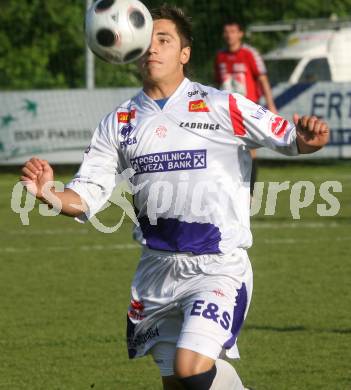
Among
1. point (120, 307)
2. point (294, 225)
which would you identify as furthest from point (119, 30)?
point (294, 225)

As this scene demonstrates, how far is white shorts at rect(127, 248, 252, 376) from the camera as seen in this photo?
4.64m

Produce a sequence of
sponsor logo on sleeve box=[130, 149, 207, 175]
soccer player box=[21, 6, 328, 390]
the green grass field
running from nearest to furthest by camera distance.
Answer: soccer player box=[21, 6, 328, 390], sponsor logo on sleeve box=[130, 149, 207, 175], the green grass field

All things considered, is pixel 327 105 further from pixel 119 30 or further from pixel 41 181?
pixel 41 181

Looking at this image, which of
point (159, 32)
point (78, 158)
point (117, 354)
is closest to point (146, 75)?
point (159, 32)

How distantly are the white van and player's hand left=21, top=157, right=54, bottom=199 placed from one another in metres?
19.1

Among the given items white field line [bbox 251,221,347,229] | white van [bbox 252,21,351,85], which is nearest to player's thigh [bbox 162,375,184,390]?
white field line [bbox 251,221,347,229]

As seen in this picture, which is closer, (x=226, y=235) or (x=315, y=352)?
(x=226, y=235)

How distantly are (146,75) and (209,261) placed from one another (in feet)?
2.79

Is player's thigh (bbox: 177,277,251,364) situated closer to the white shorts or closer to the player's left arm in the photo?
the white shorts

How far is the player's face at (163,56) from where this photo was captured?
196 inches

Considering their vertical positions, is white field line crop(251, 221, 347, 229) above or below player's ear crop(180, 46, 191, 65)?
below

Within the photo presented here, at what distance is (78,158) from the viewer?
18672 millimetres

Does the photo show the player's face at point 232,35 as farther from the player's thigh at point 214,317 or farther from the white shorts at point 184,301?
the player's thigh at point 214,317

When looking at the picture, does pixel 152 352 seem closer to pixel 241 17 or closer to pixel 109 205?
pixel 109 205
